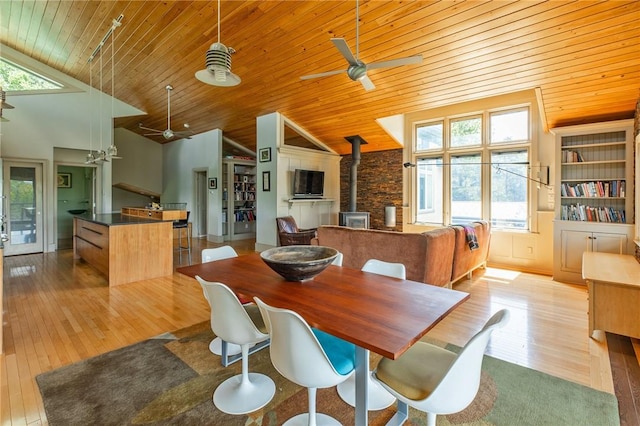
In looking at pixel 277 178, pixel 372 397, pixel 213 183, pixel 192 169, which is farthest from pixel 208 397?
pixel 192 169

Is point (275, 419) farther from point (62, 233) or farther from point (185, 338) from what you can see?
point (62, 233)

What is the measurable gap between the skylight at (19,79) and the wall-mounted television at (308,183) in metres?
5.68

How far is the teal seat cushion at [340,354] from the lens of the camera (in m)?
1.43

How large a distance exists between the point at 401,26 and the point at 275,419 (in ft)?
13.6

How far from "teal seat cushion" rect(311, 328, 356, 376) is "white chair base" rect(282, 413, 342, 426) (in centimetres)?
51

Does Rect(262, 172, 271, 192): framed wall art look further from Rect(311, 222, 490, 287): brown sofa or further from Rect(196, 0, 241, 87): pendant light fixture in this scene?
Rect(196, 0, 241, 87): pendant light fixture

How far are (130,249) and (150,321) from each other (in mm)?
1804

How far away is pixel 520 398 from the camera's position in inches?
76.7

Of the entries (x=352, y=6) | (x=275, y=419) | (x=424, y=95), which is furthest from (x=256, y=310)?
(x=424, y=95)

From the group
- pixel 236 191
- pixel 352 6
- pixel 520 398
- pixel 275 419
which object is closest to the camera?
pixel 275 419

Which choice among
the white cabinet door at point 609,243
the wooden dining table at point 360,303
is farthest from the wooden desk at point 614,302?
the wooden dining table at point 360,303

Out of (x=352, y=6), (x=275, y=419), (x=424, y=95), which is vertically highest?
(x=352, y=6)

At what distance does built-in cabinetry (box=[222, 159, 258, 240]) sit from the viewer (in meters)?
8.47

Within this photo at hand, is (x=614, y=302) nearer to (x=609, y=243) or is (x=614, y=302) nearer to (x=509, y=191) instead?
(x=609, y=243)
